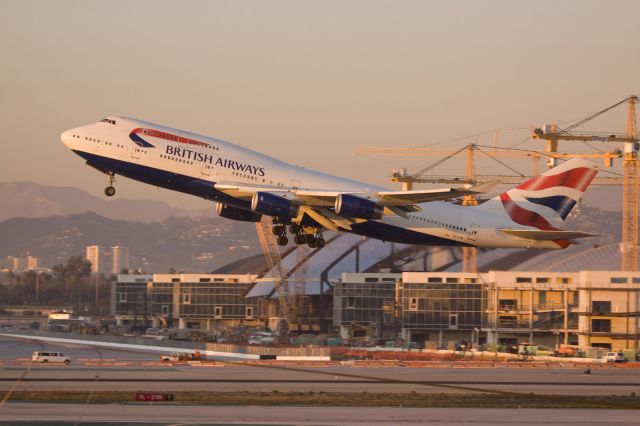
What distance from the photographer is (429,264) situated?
497ft

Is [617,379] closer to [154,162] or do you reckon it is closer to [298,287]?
[154,162]

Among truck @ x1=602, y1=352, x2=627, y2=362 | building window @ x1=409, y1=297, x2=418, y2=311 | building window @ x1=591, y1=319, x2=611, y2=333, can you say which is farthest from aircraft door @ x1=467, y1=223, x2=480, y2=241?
building window @ x1=409, y1=297, x2=418, y2=311

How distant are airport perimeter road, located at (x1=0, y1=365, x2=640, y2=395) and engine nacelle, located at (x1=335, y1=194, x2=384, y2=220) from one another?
11172 millimetres

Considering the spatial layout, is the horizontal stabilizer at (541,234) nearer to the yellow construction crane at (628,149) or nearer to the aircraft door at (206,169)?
the aircraft door at (206,169)

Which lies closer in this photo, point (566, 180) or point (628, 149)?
point (566, 180)

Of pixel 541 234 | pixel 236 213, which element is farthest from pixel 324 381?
pixel 541 234

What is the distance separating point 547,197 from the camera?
8775 cm

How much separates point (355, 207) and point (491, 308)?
5963cm

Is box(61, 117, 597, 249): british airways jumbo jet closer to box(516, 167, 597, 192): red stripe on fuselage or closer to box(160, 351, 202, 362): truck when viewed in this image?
box(516, 167, 597, 192): red stripe on fuselage

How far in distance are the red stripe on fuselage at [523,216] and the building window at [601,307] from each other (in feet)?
112

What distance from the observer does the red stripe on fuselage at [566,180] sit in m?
88.2

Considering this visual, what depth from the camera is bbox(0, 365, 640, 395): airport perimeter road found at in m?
73.9

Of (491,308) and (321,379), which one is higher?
(491,308)

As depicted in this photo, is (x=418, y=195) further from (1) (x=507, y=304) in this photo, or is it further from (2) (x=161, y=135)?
(1) (x=507, y=304)
